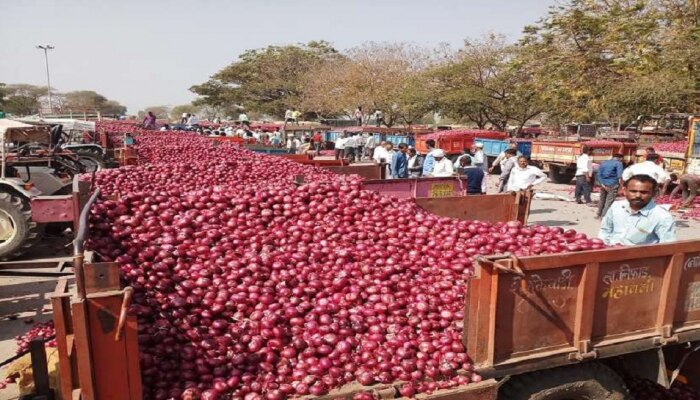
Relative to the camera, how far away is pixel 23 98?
222ft

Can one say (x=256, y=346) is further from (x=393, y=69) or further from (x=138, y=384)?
(x=393, y=69)

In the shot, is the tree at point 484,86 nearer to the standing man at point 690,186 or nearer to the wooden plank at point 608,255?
the standing man at point 690,186


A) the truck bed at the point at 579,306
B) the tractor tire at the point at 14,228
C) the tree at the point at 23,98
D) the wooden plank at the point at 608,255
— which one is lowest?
the tractor tire at the point at 14,228

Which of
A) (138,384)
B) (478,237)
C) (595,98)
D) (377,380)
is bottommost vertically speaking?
(377,380)

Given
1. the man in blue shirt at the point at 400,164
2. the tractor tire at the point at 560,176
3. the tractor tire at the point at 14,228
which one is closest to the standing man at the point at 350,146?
the tractor tire at the point at 560,176

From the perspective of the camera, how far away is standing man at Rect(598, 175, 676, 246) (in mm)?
4168

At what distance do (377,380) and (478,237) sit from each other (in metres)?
1.73

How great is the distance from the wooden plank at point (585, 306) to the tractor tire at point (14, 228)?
26.8 ft

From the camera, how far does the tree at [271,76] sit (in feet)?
179

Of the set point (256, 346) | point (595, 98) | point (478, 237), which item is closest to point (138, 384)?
point (256, 346)

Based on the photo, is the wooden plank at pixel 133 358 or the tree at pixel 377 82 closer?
the wooden plank at pixel 133 358

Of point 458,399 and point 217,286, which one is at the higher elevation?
point 217,286

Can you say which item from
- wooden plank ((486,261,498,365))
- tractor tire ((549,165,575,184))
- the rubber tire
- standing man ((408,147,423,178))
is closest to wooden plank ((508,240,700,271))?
wooden plank ((486,261,498,365))

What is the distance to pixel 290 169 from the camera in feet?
31.7
